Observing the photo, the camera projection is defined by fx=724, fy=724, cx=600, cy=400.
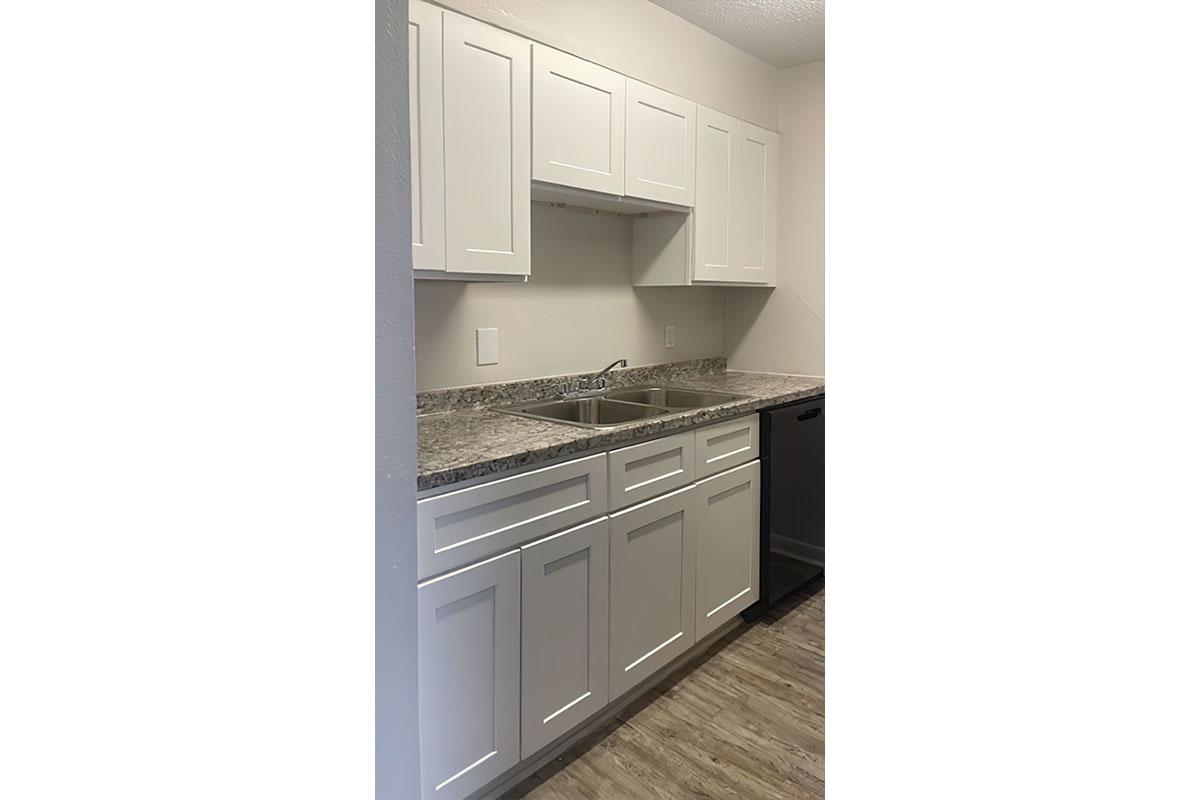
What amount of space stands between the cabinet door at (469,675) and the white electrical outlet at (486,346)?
82cm

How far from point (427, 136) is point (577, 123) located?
22.8 inches

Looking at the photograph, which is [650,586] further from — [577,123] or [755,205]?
[755,205]

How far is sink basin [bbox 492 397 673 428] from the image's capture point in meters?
2.43

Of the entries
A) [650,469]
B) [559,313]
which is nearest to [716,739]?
[650,469]

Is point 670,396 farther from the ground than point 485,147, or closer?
closer

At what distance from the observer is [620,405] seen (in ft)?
8.31

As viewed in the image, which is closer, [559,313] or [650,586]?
[650,586]

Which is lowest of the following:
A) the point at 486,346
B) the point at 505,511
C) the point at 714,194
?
the point at 505,511

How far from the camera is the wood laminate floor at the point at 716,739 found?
180 centimetres

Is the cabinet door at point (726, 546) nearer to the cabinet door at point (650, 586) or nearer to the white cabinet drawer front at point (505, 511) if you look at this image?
the cabinet door at point (650, 586)

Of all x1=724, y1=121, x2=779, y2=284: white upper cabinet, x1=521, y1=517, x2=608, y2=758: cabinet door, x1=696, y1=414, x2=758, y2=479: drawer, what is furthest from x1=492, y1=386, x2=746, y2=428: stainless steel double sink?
x1=724, y1=121, x2=779, y2=284: white upper cabinet

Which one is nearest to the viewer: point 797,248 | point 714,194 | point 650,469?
point 650,469
